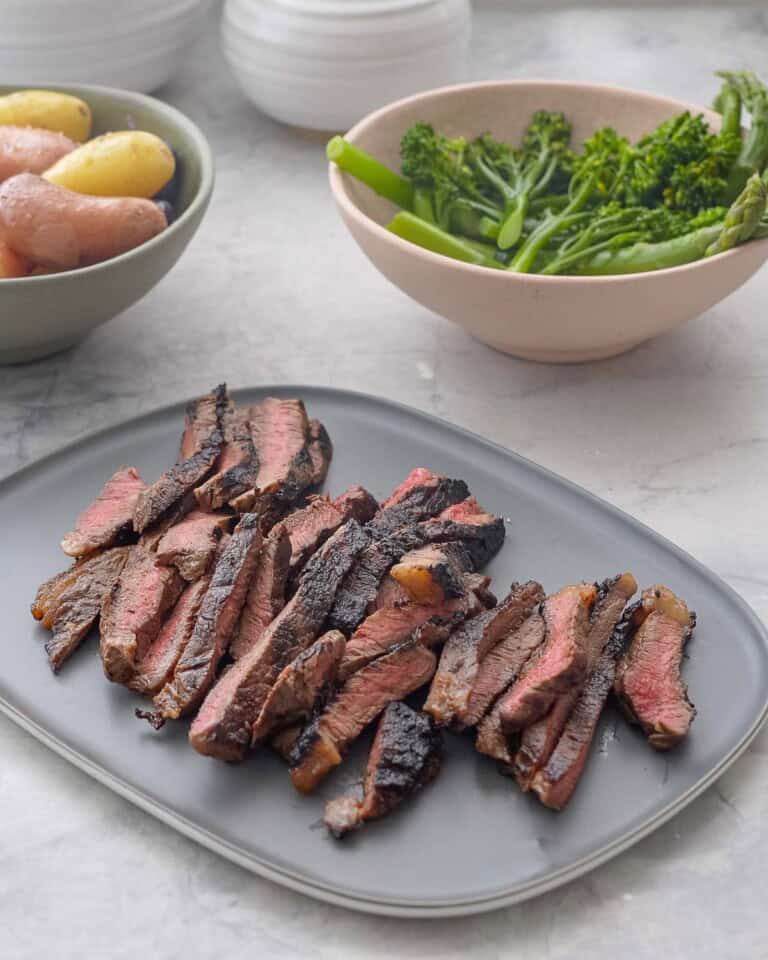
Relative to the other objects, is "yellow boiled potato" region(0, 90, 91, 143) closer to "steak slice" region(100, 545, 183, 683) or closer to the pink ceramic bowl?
the pink ceramic bowl

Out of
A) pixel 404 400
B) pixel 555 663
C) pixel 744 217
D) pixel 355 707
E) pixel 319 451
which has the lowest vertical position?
pixel 404 400

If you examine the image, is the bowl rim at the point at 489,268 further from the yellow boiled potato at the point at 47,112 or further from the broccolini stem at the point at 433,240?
the yellow boiled potato at the point at 47,112

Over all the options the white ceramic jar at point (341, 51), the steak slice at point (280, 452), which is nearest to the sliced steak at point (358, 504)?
the steak slice at point (280, 452)

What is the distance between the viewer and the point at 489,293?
99.4 inches

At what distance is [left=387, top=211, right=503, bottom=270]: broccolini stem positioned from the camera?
8.96 feet

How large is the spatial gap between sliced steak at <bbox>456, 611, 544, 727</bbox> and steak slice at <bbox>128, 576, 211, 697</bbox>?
19.5 inches

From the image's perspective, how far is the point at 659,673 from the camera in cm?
191

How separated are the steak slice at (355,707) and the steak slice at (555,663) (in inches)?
6.1

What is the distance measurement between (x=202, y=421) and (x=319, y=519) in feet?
1.38

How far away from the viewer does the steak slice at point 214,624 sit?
1897 millimetres

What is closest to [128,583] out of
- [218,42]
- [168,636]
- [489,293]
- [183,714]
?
[168,636]

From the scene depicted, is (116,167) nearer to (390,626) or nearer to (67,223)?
(67,223)

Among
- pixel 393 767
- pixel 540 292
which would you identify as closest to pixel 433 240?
pixel 540 292

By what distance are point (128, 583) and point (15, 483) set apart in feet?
1.51
